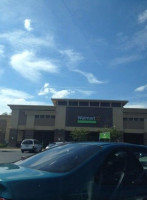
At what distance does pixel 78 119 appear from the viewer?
2514 inches

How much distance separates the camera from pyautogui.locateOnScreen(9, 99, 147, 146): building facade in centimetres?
6328

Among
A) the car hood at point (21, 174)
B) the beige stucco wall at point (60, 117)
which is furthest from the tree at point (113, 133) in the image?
the car hood at point (21, 174)

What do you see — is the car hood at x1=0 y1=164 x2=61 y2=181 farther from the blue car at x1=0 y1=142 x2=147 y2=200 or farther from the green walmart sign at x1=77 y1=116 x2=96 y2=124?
the green walmart sign at x1=77 y1=116 x2=96 y2=124

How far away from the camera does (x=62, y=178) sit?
3.12 metres

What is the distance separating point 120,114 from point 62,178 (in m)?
61.6

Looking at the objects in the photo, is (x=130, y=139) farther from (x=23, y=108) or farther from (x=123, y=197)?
(x=123, y=197)

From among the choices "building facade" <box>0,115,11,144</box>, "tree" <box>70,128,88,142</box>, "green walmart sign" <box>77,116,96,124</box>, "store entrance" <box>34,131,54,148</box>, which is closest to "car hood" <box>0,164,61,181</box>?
"tree" <box>70,128,88,142</box>

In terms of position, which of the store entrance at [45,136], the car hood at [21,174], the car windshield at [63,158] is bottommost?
the car hood at [21,174]

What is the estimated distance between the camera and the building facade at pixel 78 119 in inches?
2491

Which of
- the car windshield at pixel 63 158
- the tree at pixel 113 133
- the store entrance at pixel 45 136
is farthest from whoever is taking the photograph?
the store entrance at pixel 45 136

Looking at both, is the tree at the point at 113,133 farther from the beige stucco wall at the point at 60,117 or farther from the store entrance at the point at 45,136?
the store entrance at the point at 45,136

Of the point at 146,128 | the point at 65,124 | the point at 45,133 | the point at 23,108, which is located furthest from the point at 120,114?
the point at 23,108

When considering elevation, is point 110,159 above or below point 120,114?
below

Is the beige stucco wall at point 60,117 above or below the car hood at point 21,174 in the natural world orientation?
above
